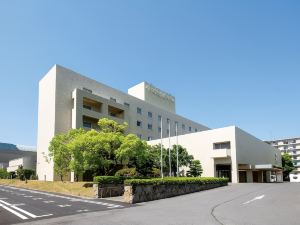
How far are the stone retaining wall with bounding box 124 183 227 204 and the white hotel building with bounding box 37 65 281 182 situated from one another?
17.6 metres

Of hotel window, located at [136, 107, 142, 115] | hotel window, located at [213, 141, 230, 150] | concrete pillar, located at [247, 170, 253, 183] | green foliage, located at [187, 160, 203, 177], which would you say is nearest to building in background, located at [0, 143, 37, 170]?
hotel window, located at [136, 107, 142, 115]

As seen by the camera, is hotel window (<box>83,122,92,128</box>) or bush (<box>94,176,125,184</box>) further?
hotel window (<box>83,122,92,128</box>)

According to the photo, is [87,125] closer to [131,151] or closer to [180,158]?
[180,158]

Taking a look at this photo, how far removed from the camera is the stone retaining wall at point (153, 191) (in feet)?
67.7

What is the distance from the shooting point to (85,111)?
47.9 metres

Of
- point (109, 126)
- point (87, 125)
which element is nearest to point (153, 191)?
point (109, 126)

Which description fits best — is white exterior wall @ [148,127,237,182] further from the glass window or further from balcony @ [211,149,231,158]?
the glass window

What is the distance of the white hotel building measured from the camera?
1831 inches

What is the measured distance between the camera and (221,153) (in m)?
49.4

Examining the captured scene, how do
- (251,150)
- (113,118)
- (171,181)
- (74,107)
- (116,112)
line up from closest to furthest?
(171,181)
(74,107)
(113,118)
(251,150)
(116,112)

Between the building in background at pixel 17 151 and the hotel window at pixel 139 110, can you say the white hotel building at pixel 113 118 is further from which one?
→ the building in background at pixel 17 151

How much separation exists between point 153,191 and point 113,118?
3183cm

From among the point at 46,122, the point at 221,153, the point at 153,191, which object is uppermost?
the point at 46,122

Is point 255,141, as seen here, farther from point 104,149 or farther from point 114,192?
point 114,192
